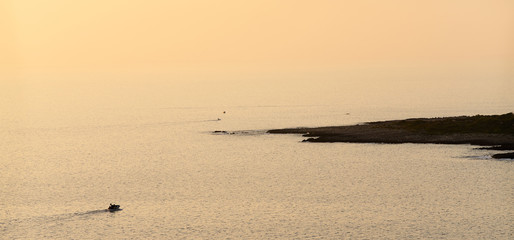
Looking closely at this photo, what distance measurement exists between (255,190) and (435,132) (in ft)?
195

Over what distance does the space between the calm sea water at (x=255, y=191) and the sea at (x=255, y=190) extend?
0.16 meters

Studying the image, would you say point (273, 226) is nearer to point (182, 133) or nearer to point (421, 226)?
point (421, 226)

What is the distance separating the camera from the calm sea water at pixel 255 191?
77375 millimetres

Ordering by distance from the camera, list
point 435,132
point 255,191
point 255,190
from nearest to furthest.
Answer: point 255,191 < point 255,190 < point 435,132

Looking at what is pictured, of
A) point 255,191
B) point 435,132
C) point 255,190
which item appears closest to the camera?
point 255,191

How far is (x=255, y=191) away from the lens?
97375 mm

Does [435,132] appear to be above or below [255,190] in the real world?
above

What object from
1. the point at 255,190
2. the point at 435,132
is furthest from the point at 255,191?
the point at 435,132

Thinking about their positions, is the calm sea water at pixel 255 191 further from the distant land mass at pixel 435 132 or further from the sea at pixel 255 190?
the distant land mass at pixel 435 132

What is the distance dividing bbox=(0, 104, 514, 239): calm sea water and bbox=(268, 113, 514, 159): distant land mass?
15.3ft

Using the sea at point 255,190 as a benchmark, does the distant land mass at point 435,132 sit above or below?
above

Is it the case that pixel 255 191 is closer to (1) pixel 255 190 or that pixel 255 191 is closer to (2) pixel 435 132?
(1) pixel 255 190

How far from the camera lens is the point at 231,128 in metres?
183

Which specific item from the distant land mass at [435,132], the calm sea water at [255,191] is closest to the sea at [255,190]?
the calm sea water at [255,191]
